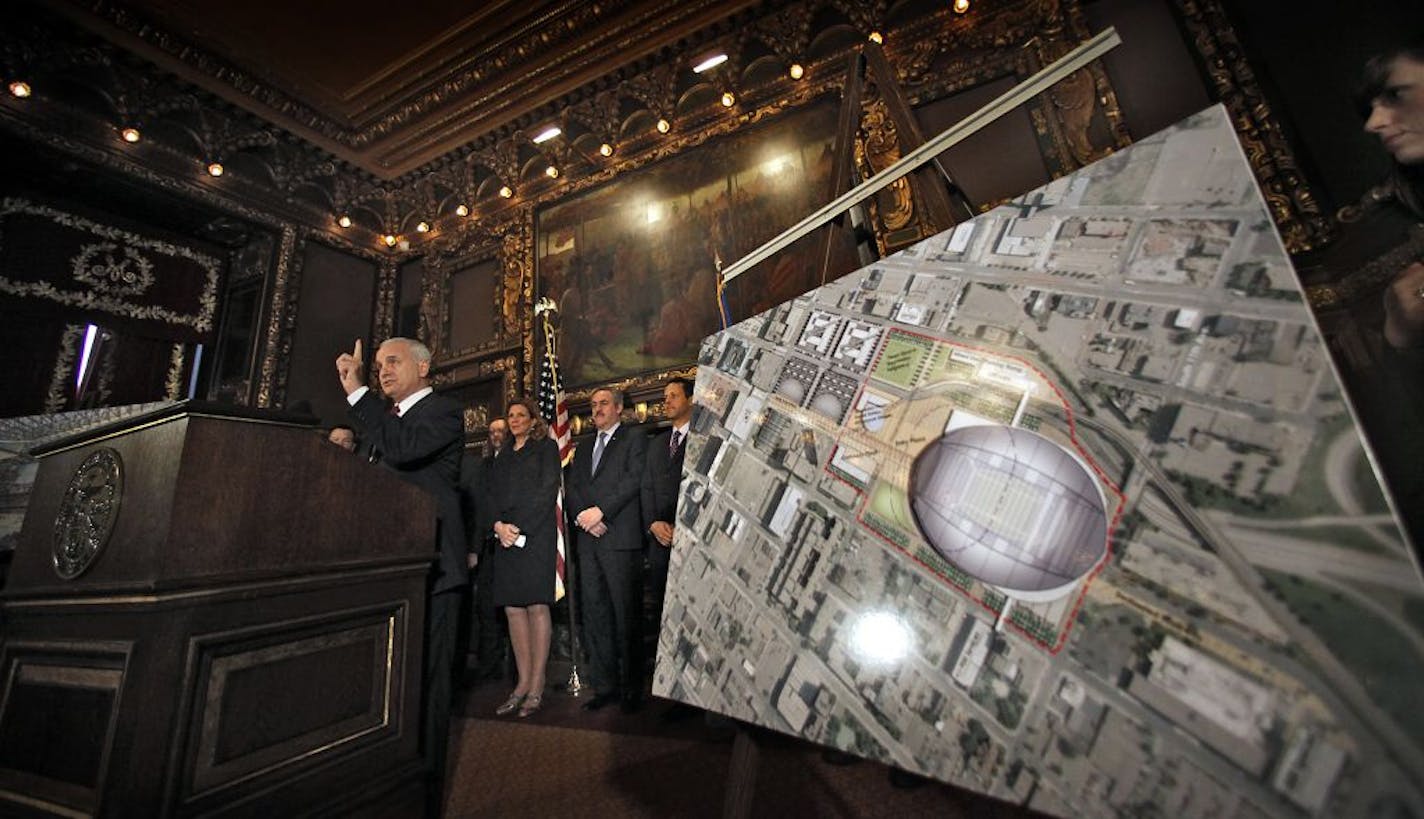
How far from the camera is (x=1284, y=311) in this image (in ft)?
1.87

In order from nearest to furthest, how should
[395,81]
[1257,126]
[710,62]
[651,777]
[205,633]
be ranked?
1. [205,633]
2. [651,777]
3. [1257,126]
4. [710,62]
5. [395,81]

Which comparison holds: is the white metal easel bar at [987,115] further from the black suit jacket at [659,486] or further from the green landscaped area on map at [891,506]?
the black suit jacket at [659,486]

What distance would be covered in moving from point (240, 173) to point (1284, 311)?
27.9ft

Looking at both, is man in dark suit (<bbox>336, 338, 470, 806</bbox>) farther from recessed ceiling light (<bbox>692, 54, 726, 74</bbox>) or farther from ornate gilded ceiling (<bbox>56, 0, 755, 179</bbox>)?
ornate gilded ceiling (<bbox>56, 0, 755, 179</bbox>)

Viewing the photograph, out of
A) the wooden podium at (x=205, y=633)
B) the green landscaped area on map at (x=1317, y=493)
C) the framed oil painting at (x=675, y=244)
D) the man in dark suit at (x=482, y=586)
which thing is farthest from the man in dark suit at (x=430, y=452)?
the framed oil painting at (x=675, y=244)

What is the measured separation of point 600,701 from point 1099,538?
2906mm

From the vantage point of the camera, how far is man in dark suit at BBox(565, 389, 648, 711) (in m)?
2.94

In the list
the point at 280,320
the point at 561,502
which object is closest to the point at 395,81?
the point at 280,320

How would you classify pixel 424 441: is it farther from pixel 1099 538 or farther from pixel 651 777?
pixel 1099 538

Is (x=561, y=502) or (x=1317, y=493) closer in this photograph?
(x=1317, y=493)

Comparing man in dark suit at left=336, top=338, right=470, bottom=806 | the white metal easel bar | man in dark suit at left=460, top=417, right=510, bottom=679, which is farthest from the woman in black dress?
the white metal easel bar

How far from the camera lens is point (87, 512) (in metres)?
1.31

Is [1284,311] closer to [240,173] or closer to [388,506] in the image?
[388,506]

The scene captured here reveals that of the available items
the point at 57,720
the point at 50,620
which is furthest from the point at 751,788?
the point at 50,620
